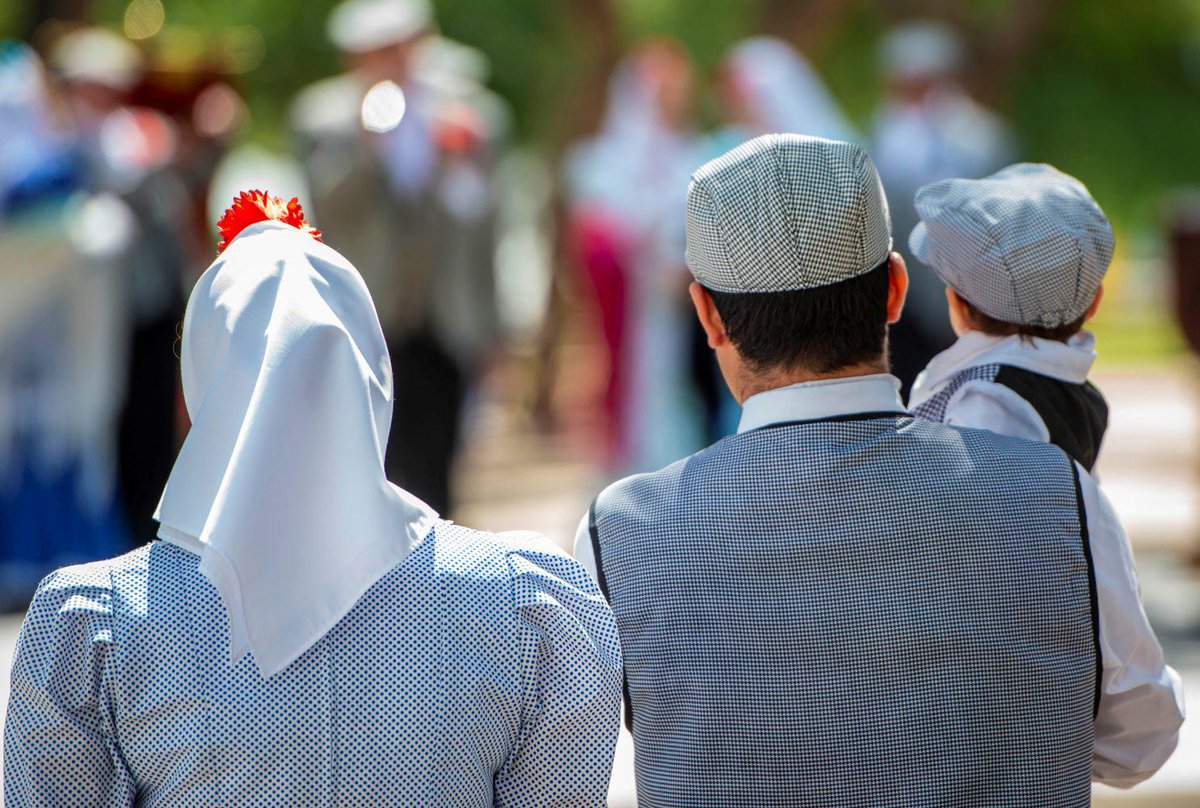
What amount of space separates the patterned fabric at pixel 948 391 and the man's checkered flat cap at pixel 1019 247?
0.08m

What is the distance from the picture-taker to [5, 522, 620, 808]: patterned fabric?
5.28 feet

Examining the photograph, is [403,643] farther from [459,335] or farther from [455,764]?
[459,335]

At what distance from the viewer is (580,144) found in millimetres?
10688

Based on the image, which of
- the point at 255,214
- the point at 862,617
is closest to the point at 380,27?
the point at 255,214

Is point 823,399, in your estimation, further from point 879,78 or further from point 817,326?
point 879,78

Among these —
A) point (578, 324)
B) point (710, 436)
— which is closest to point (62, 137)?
point (710, 436)

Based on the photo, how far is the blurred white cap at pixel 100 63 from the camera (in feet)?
22.1

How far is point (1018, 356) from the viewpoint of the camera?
2.31 m

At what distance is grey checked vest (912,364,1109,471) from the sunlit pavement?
1529 mm

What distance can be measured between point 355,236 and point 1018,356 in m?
4.09

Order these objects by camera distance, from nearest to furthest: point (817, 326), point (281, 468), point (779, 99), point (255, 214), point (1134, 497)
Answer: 1. point (281, 468)
2. point (255, 214)
3. point (817, 326)
4. point (779, 99)
5. point (1134, 497)

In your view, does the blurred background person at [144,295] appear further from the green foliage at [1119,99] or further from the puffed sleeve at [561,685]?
the green foliage at [1119,99]

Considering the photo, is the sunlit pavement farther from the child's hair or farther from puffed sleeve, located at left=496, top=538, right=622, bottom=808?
puffed sleeve, located at left=496, top=538, right=622, bottom=808

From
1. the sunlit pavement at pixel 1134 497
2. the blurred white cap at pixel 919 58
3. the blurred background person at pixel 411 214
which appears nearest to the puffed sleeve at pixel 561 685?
the sunlit pavement at pixel 1134 497
